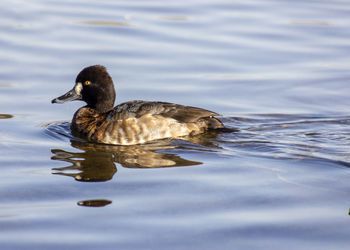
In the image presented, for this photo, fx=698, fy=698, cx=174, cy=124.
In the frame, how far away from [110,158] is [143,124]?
0.91m

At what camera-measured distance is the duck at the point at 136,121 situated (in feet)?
27.6

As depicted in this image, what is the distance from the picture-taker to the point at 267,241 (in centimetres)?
526

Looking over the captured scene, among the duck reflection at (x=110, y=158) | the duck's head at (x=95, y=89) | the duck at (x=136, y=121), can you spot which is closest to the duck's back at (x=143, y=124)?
the duck at (x=136, y=121)

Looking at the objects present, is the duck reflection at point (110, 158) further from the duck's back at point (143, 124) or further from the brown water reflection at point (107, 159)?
the duck's back at point (143, 124)

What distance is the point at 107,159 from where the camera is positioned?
766cm

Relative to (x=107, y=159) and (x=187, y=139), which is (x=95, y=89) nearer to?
(x=187, y=139)

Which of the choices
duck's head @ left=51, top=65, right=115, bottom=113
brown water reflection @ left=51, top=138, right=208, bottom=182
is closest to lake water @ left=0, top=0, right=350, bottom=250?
brown water reflection @ left=51, top=138, right=208, bottom=182

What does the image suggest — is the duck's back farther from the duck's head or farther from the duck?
the duck's head

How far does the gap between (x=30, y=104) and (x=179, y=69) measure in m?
2.58

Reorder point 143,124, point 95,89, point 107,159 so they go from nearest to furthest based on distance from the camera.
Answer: point 107,159 < point 143,124 < point 95,89

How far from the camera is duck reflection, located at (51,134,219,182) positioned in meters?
7.07

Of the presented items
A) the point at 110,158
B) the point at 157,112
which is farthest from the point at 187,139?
the point at 110,158

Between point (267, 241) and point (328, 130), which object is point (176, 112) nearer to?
point (328, 130)

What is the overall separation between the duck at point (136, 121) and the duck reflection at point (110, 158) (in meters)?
0.15
